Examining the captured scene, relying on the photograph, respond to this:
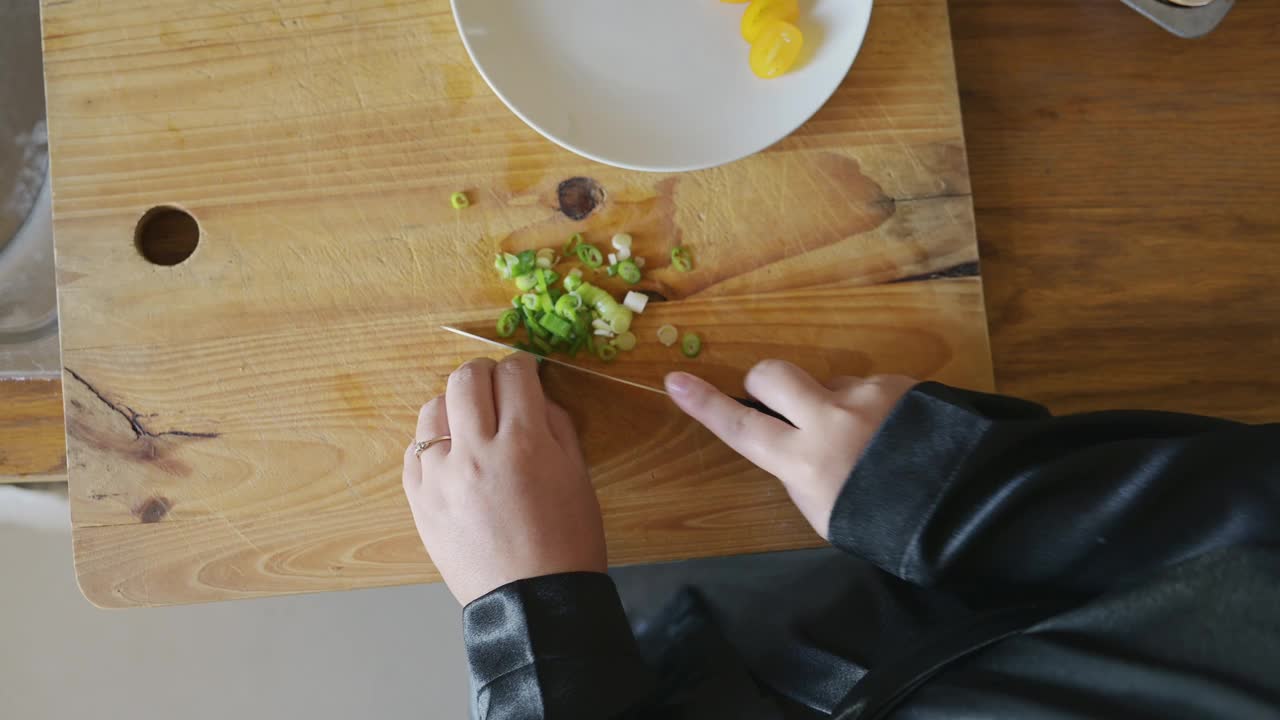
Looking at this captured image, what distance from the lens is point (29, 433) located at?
110cm

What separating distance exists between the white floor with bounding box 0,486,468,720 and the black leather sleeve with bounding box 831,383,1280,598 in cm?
101

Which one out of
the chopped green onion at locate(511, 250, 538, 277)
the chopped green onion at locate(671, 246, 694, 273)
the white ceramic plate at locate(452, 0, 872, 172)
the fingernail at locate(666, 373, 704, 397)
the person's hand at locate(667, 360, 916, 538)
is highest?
the white ceramic plate at locate(452, 0, 872, 172)

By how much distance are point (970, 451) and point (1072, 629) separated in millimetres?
167

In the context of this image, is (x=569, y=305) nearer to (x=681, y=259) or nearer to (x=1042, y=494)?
(x=681, y=259)

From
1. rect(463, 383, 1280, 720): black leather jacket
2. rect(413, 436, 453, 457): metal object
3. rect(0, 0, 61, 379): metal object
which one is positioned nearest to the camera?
rect(463, 383, 1280, 720): black leather jacket

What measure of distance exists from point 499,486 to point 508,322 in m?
0.19

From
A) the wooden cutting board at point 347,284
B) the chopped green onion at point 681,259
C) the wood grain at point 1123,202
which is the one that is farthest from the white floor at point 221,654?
the chopped green onion at point 681,259

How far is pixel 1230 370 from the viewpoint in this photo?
105cm

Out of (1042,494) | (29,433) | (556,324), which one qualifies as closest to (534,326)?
(556,324)

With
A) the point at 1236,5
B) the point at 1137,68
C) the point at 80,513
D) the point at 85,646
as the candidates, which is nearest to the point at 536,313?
the point at 80,513

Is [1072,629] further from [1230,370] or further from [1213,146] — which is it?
[1213,146]

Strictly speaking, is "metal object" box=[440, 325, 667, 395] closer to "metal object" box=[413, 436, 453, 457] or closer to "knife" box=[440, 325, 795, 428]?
"knife" box=[440, 325, 795, 428]

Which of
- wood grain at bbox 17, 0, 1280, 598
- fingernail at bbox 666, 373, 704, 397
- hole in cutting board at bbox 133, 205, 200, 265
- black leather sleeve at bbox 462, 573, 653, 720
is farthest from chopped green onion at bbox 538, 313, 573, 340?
wood grain at bbox 17, 0, 1280, 598

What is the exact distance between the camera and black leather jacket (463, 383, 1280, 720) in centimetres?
57
